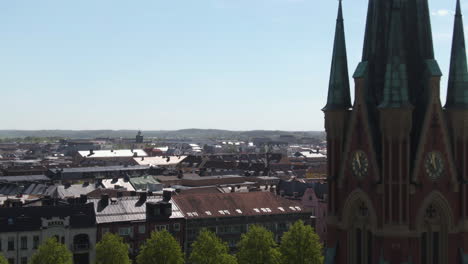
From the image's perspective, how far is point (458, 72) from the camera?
36250 millimetres

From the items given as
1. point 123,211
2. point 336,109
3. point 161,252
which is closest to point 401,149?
point 336,109

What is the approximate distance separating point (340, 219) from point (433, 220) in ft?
15.8

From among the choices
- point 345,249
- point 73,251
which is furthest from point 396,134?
point 73,251

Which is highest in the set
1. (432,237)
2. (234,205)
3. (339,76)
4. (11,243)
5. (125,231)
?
(339,76)

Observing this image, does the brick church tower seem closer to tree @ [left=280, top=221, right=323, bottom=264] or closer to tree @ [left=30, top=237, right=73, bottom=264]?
tree @ [left=280, top=221, right=323, bottom=264]

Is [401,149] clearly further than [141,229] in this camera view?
No

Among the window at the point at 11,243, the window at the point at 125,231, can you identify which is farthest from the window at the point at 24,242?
the window at the point at 125,231

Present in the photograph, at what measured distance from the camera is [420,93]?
35719 millimetres

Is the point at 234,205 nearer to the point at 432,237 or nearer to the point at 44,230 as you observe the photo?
the point at 44,230

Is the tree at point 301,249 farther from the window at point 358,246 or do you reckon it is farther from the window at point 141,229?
the window at point 358,246

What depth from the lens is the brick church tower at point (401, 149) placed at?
34.1 m

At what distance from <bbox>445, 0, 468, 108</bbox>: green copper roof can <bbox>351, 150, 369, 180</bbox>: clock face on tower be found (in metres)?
4.83

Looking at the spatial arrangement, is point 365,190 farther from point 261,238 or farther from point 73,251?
point 73,251

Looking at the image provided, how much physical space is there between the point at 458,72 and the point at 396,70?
150 inches
